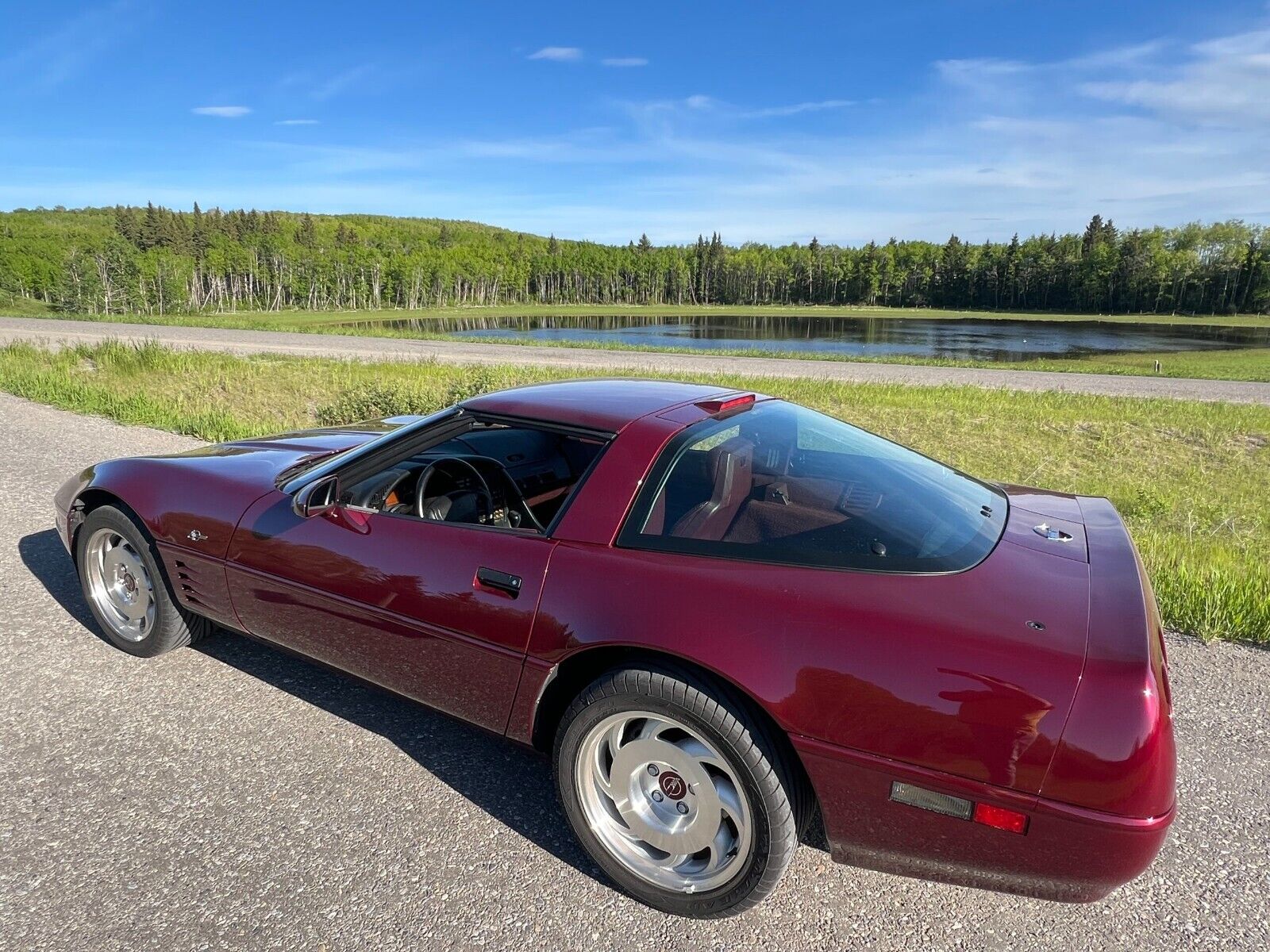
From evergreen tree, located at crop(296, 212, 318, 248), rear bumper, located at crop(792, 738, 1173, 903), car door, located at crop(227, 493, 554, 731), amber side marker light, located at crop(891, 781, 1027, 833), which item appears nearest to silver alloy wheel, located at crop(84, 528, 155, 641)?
car door, located at crop(227, 493, 554, 731)

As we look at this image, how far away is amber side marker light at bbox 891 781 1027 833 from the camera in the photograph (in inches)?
66.3

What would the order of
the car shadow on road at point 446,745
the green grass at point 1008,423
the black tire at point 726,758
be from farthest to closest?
1. the green grass at point 1008,423
2. the car shadow on road at point 446,745
3. the black tire at point 726,758

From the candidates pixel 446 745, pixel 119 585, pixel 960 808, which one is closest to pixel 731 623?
pixel 960 808

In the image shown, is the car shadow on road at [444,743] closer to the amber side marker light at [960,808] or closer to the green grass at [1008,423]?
the amber side marker light at [960,808]

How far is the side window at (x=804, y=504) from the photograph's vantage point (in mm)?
2057

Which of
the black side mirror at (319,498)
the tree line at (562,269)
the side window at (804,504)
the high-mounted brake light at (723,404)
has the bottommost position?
the black side mirror at (319,498)

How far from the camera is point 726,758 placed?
1953 millimetres

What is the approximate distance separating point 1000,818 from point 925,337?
59150 millimetres

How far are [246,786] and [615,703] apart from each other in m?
1.52

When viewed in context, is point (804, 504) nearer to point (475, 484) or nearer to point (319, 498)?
point (475, 484)

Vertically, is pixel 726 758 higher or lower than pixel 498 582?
lower

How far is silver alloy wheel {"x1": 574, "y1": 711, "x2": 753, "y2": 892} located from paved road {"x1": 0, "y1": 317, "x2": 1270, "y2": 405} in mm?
17401

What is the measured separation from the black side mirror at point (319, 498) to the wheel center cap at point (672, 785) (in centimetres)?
153

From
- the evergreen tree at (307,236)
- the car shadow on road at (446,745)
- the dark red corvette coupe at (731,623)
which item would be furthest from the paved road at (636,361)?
the evergreen tree at (307,236)
